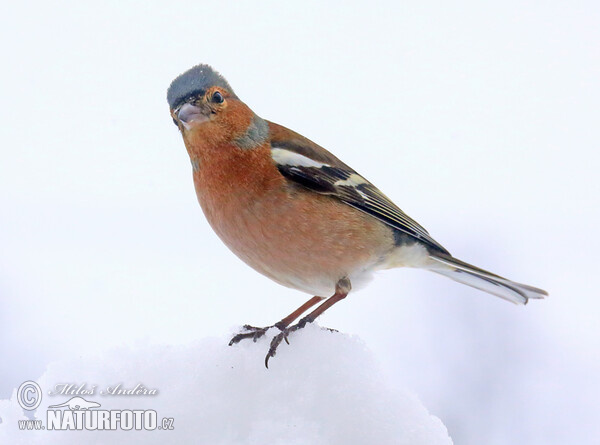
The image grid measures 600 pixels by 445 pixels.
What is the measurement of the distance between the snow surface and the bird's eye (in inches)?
48.9

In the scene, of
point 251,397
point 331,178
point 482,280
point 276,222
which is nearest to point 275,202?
point 276,222


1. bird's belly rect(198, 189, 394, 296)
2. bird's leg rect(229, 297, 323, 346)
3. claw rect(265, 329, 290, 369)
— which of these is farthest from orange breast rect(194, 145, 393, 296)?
claw rect(265, 329, 290, 369)

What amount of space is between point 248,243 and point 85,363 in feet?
3.16

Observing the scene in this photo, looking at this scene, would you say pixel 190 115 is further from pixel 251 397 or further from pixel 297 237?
pixel 251 397

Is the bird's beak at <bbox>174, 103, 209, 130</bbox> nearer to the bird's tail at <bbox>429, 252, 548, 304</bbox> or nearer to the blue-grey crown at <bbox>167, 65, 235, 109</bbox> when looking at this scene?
the blue-grey crown at <bbox>167, 65, 235, 109</bbox>

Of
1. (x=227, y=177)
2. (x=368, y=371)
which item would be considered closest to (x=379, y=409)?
(x=368, y=371)

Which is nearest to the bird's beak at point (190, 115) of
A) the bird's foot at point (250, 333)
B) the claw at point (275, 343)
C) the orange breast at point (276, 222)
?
the orange breast at point (276, 222)

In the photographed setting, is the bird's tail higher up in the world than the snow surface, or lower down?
higher up

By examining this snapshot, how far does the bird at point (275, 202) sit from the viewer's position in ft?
10.1

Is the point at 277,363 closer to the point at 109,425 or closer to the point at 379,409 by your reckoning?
the point at 379,409

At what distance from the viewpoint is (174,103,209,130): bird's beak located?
3109 millimetres

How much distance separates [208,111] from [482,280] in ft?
5.79

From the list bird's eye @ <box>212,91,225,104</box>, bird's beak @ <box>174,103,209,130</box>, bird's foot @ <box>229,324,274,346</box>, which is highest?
bird's eye @ <box>212,91,225,104</box>

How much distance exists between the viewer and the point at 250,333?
2.93 metres
